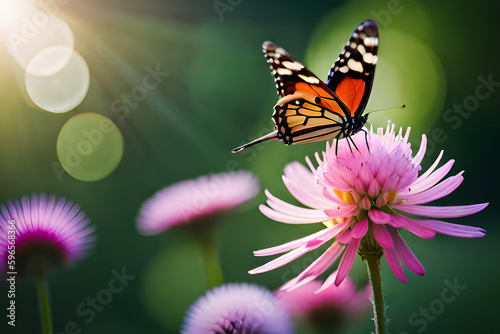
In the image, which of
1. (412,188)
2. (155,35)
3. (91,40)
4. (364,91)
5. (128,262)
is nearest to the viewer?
(412,188)

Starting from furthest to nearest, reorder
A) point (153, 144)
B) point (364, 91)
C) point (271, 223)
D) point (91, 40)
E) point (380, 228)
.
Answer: point (153, 144) < point (91, 40) < point (271, 223) < point (364, 91) < point (380, 228)

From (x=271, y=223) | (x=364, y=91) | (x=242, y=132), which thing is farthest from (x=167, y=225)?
(x=242, y=132)

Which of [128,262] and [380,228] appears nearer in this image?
[380,228]

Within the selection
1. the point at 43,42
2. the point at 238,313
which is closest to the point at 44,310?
the point at 238,313

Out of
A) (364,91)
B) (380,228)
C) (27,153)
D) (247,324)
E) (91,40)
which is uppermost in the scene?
(91,40)

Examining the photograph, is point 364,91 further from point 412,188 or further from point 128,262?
point 128,262

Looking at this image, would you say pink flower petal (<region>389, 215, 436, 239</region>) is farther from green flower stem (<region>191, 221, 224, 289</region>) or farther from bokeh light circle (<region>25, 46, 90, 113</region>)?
bokeh light circle (<region>25, 46, 90, 113</region>)
